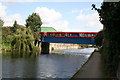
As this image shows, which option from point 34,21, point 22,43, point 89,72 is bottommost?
point 89,72

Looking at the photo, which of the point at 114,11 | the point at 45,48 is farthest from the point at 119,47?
the point at 45,48

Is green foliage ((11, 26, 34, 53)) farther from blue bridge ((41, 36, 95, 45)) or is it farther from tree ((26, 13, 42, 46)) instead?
tree ((26, 13, 42, 46))

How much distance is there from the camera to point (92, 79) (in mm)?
15516

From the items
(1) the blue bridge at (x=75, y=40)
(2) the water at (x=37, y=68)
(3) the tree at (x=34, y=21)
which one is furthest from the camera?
(3) the tree at (x=34, y=21)

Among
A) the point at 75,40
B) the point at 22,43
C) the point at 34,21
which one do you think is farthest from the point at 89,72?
the point at 34,21

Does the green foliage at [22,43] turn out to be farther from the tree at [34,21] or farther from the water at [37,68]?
the tree at [34,21]

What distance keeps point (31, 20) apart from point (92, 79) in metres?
86.6

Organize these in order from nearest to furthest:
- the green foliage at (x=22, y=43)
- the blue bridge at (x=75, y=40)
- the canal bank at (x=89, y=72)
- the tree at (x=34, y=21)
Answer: the canal bank at (x=89, y=72), the green foliage at (x=22, y=43), the blue bridge at (x=75, y=40), the tree at (x=34, y=21)

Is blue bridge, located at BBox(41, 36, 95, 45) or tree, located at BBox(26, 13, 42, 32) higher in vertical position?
tree, located at BBox(26, 13, 42, 32)

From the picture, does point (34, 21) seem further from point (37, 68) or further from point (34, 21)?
point (37, 68)

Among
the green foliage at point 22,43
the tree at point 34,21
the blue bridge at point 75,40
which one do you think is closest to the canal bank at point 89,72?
the green foliage at point 22,43

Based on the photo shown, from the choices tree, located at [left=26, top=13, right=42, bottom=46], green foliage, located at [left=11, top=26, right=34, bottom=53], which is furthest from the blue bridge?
tree, located at [left=26, top=13, right=42, bottom=46]

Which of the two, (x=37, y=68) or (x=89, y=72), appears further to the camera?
(x=37, y=68)

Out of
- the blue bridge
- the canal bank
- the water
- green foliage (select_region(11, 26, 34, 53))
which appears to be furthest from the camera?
the blue bridge
